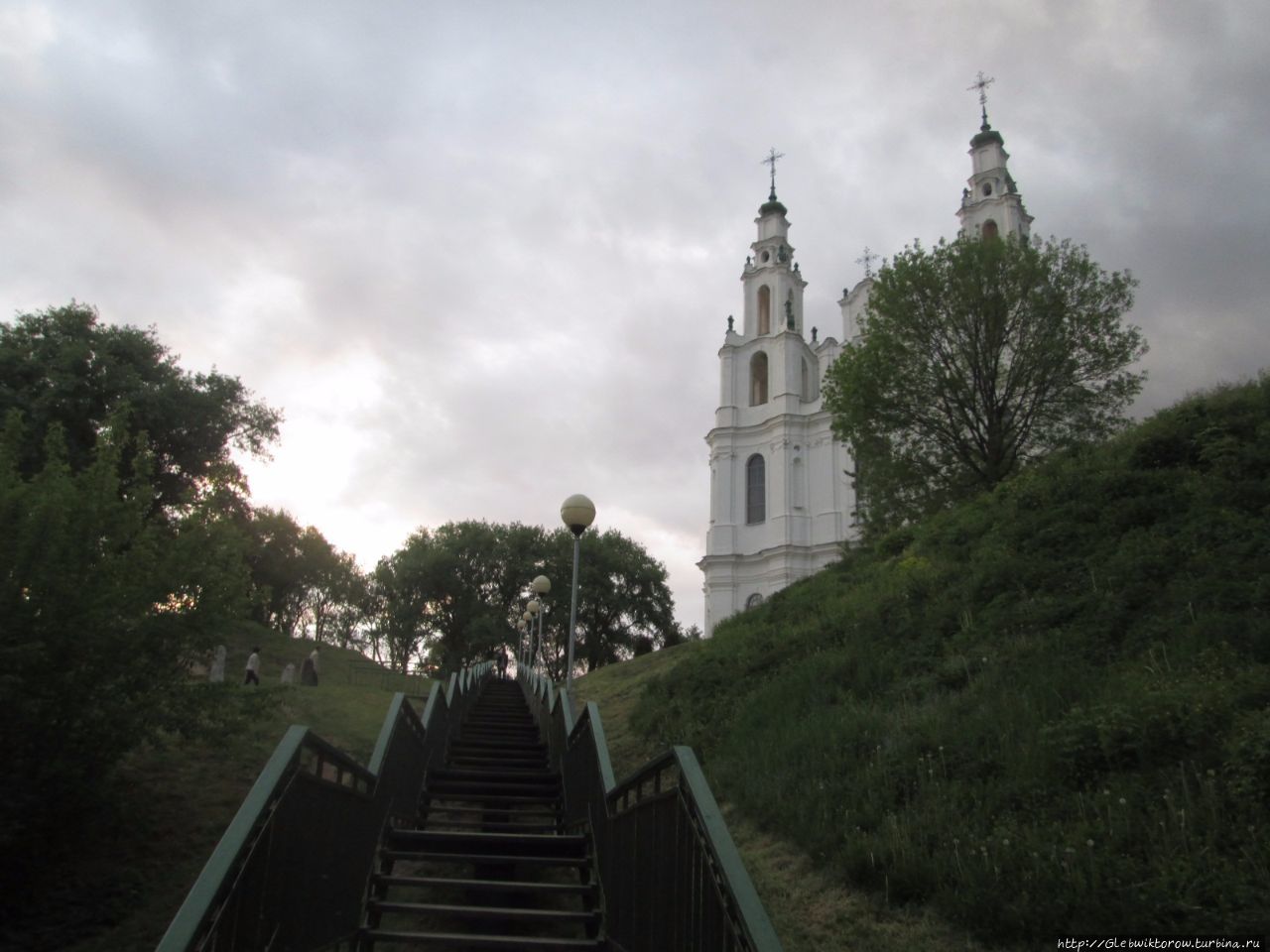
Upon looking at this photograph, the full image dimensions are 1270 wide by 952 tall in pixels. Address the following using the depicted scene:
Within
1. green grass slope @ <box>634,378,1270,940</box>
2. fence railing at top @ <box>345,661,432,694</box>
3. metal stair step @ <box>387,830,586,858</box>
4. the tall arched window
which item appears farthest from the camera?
the tall arched window

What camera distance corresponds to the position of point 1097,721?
750 centimetres

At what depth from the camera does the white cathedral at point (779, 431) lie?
45.6 m

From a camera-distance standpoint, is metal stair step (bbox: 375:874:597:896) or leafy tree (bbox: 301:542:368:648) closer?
metal stair step (bbox: 375:874:597:896)

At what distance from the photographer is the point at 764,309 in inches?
2072

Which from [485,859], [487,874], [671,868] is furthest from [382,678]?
[671,868]

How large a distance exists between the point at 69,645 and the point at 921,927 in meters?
8.13

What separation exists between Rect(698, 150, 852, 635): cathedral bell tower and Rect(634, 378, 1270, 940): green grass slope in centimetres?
2808

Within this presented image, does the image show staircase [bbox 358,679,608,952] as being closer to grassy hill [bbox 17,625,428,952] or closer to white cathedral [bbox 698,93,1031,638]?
→ grassy hill [bbox 17,625,428,952]

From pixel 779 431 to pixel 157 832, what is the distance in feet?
133

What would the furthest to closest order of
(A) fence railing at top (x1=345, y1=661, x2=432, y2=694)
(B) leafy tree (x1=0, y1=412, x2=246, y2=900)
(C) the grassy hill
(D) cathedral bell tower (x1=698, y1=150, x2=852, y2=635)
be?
(D) cathedral bell tower (x1=698, y1=150, x2=852, y2=635), (A) fence railing at top (x1=345, y1=661, x2=432, y2=694), (B) leafy tree (x1=0, y1=412, x2=246, y2=900), (C) the grassy hill

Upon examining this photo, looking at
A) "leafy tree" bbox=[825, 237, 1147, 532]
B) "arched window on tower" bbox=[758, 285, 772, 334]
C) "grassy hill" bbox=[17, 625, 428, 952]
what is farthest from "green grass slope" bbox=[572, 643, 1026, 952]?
"arched window on tower" bbox=[758, 285, 772, 334]

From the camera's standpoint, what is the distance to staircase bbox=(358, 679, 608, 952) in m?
5.99

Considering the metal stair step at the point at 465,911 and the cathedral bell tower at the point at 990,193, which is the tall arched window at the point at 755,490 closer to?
the cathedral bell tower at the point at 990,193

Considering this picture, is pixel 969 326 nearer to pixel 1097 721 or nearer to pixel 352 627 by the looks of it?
pixel 1097 721
